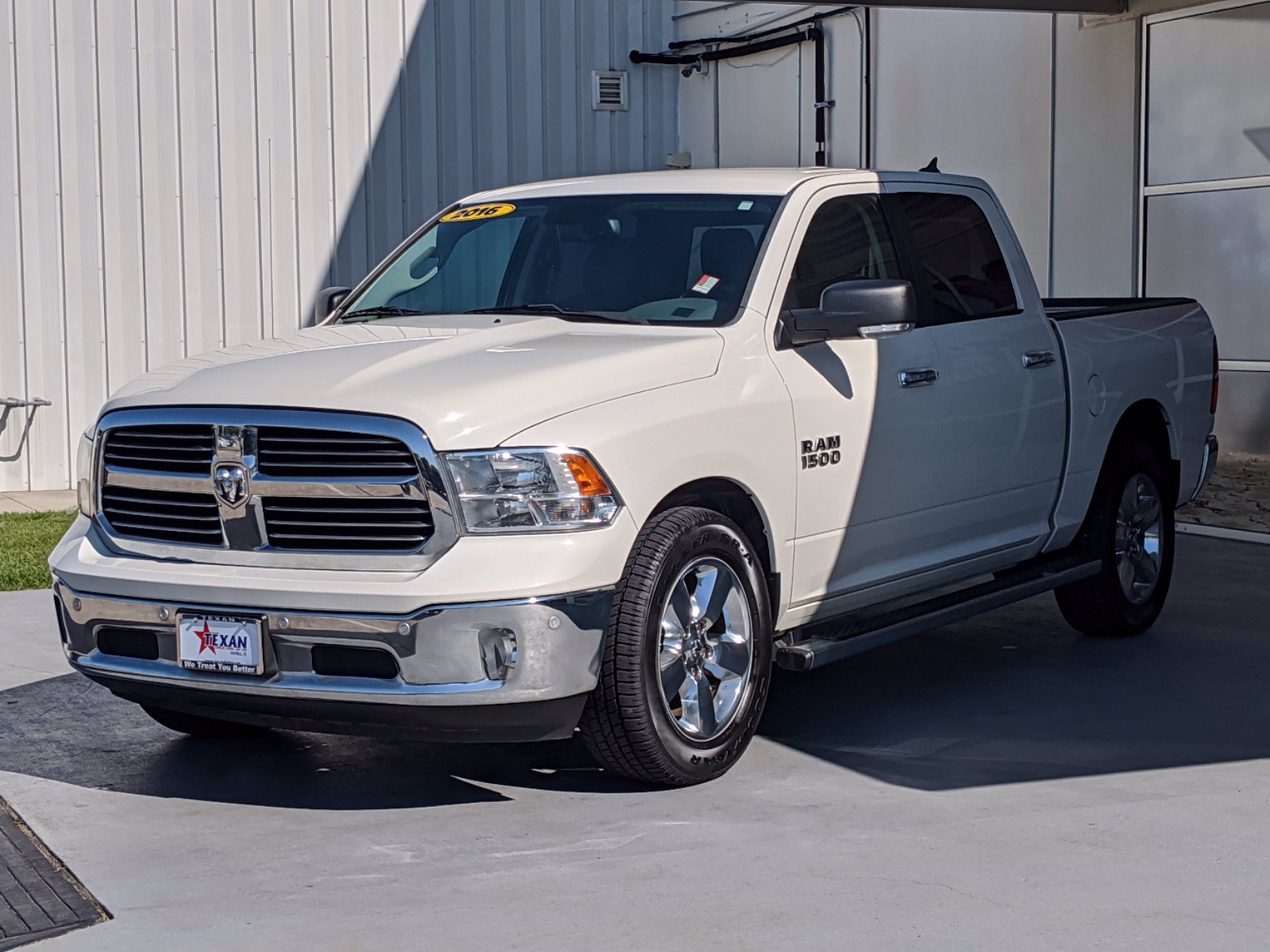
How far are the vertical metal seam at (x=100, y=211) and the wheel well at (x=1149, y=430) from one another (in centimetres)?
890

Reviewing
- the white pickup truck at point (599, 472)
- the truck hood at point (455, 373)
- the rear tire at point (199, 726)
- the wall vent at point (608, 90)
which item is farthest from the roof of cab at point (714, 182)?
the wall vent at point (608, 90)

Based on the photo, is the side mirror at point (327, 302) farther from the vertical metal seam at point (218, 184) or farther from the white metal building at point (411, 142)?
the vertical metal seam at point (218, 184)

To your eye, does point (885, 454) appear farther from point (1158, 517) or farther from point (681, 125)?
point (681, 125)

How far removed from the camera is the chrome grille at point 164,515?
Result: 500cm

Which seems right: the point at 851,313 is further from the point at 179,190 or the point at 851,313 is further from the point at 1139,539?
the point at 179,190

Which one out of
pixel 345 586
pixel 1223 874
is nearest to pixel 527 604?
pixel 345 586

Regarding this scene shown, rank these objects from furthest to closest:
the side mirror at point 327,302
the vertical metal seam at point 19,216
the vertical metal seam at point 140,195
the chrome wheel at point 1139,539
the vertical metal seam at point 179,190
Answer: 1. the vertical metal seam at point 179,190
2. the vertical metal seam at point 140,195
3. the vertical metal seam at point 19,216
4. the chrome wheel at point 1139,539
5. the side mirror at point 327,302

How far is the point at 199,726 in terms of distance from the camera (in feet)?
19.5

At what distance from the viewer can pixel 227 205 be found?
14320 millimetres

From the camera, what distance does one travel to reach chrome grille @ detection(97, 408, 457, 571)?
4691 mm

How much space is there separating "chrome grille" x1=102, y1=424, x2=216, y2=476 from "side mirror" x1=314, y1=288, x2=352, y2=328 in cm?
155

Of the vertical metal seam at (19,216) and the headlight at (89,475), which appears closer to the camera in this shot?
the headlight at (89,475)

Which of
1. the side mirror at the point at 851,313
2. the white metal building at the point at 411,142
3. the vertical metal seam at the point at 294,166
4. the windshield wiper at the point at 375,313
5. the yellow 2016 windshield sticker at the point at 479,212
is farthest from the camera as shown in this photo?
the vertical metal seam at the point at 294,166

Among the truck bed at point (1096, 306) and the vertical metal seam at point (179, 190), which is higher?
the vertical metal seam at point (179, 190)
